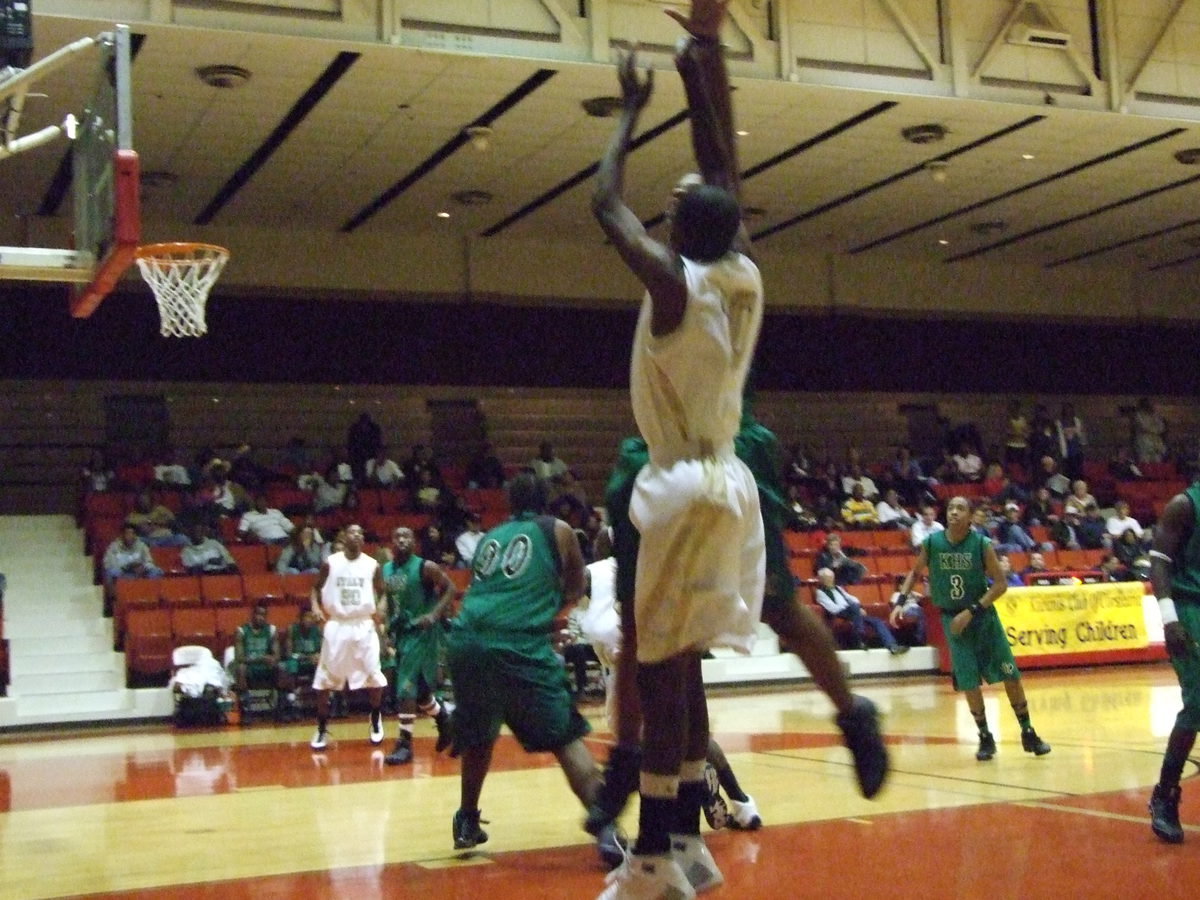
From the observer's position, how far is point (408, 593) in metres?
10.5

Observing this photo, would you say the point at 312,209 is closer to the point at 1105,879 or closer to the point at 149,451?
the point at 149,451

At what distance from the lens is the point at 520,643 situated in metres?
6.33

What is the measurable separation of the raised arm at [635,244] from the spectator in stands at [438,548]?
511 inches

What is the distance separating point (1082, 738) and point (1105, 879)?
17.3 feet

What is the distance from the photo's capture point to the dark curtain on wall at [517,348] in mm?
20938

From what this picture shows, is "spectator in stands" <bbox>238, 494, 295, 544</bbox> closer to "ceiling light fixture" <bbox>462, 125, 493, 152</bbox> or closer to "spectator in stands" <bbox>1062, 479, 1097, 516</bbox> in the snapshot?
"ceiling light fixture" <bbox>462, 125, 493, 152</bbox>

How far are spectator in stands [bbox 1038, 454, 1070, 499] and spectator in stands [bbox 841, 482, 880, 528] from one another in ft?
12.1

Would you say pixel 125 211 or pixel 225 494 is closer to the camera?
pixel 125 211

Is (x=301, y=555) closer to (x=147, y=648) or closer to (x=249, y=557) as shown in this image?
(x=249, y=557)

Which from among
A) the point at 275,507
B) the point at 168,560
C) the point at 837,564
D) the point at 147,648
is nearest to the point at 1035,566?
the point at 837,564

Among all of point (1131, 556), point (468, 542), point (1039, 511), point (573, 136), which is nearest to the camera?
point (573, 136)

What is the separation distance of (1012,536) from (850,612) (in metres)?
3.78

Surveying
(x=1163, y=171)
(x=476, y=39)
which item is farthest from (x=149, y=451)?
(x=1163, y=171)

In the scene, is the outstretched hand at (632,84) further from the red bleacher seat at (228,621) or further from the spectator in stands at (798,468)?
the spectator in stands at (798,468)
